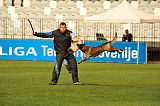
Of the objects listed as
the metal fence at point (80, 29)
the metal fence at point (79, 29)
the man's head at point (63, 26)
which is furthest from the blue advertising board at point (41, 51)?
the man's head at point (63, 26)

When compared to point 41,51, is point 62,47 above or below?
above

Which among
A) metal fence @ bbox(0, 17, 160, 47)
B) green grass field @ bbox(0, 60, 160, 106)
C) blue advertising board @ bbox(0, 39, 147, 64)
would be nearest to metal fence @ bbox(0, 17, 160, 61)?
metal fence @ bbox(0, 17, 160, 47)

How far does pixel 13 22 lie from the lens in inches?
1341

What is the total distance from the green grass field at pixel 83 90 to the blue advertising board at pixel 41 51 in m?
7.29

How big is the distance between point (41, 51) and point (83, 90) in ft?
47.5

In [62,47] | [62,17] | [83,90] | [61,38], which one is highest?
[62,17]

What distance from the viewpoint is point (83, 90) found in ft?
48.0

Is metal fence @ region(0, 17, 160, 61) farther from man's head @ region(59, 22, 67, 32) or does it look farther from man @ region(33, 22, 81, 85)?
man's head @ region(59, 22, 67, 32)

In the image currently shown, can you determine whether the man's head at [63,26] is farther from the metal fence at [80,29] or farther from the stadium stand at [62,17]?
the metal fence at [80,29]

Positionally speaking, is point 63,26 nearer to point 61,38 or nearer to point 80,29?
point 61,38

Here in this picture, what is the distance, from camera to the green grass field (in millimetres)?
12039

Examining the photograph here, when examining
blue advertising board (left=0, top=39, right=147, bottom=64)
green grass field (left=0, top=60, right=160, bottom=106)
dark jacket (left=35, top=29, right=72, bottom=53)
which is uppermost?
dark jacket (left=35, top=29, right=72, bottom=53)

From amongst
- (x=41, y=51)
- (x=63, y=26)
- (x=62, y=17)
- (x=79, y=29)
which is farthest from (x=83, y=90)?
(x=62, y=17)

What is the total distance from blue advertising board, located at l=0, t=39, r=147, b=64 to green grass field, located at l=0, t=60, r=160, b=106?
23.9 ft
